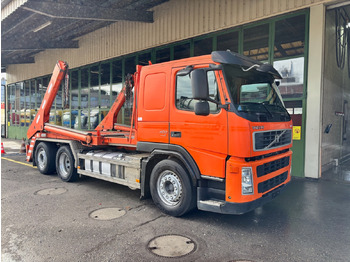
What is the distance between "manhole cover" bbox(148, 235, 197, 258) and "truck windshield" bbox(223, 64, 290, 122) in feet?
6.39

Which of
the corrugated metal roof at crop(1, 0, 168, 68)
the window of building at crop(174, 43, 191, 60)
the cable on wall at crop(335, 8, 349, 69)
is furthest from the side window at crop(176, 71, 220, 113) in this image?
the cable on wall at crop(335, 8, 349, 69)

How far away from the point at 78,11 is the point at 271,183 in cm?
874

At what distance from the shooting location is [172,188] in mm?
4430

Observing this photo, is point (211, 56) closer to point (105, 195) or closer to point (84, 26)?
point (105, 195)

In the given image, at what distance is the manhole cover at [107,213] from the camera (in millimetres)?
4391

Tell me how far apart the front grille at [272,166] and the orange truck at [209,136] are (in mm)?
15

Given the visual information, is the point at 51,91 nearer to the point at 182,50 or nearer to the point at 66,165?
the point at 66,165

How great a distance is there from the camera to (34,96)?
1917cm

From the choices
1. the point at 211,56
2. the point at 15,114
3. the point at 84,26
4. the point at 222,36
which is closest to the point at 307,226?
the point at 211,56

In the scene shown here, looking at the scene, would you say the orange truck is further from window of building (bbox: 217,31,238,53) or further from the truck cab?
window of building (bbox: 217,31,238,53)

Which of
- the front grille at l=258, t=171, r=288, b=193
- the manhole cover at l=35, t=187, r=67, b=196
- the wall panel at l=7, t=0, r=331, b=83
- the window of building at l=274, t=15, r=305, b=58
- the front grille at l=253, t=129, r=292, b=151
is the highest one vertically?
the wall panel at l=7, t=0, r=331, b=83

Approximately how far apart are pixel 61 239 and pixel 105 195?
213 cm

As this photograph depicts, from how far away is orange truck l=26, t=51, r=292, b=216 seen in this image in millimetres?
3674

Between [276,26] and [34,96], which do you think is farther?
[34,96]
